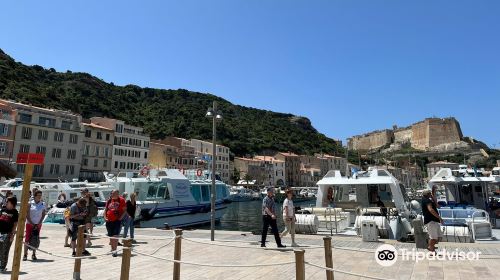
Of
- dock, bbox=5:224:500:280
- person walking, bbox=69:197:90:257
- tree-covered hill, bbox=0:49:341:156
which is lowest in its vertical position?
dock, bbox=5:224:500:280

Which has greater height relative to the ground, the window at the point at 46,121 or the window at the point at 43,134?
the window at the point at 46,121

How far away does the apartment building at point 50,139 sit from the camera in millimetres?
43775

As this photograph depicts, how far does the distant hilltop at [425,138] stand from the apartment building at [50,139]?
12883 centimetres

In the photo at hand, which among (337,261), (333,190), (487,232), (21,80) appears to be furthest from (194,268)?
(21,80)

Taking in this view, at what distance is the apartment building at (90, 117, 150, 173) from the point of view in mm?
57344

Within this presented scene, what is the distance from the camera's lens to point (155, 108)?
113 meters

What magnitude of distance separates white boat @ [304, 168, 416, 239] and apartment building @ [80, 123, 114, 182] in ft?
138

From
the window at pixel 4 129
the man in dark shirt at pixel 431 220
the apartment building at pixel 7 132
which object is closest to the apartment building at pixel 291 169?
the apartment building at pixel 7 132

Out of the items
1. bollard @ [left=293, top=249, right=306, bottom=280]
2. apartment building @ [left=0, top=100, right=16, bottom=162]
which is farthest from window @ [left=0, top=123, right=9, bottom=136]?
bollard @ [left=293, top=249, right=306, bottom=280]

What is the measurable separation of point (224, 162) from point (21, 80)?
47.4 meters

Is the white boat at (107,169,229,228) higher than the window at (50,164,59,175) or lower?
lower

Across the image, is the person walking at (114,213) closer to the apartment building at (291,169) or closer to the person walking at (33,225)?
the person walking at (33,225)

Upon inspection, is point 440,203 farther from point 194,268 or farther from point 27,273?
point 27,273

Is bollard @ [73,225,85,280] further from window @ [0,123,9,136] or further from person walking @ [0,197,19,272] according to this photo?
window @ [0,123,9,136]
